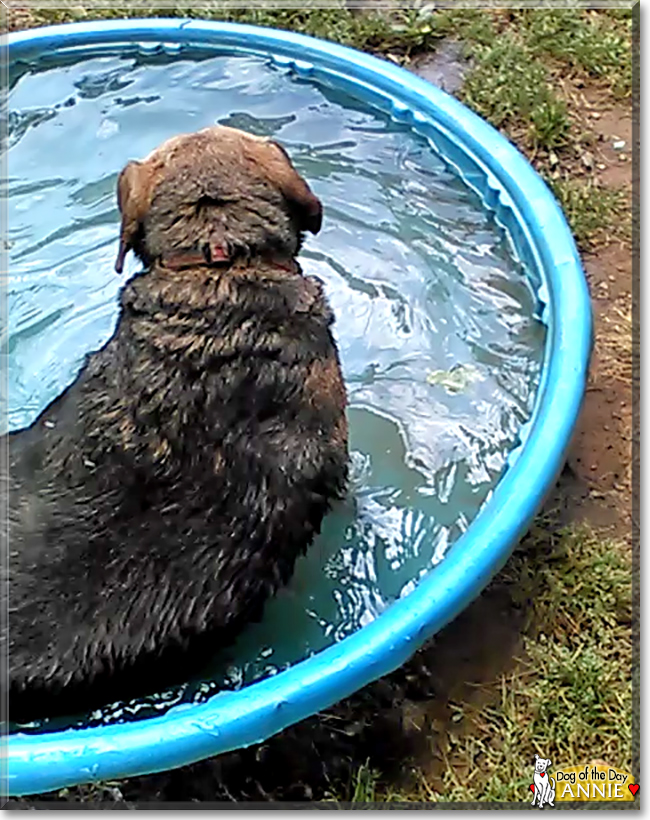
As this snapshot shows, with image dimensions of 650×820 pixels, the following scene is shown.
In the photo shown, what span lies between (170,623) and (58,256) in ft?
8.35

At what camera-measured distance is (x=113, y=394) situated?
3.75 m

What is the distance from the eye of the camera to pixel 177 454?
365cm

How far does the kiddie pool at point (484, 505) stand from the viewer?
342 centimetres

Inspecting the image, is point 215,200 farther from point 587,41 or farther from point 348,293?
point 587,41

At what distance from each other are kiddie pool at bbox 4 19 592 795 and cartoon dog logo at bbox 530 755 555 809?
1.98 feet

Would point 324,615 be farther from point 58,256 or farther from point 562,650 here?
point 58,256

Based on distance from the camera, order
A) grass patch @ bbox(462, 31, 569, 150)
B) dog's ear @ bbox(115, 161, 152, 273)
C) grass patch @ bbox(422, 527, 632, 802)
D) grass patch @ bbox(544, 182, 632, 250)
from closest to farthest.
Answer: dog's ear @ bbox(115, 161, 152, 273) → grass patch @ bbox(422, 527, 632, 802) → grass patch @ bbox(544, 182, 632, 250) → grass patch @ bbox(462, 31, 569, 150)

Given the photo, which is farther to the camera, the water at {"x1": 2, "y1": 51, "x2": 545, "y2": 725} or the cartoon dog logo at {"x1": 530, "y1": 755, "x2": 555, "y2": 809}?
the water at {"x1": 2, "y1": 51, "x2": 545, "y2": 725}

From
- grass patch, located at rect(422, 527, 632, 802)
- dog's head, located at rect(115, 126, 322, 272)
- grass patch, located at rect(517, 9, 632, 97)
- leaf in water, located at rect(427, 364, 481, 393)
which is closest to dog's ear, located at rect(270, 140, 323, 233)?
dog's head, located at rect(115, 126, 322, 272)

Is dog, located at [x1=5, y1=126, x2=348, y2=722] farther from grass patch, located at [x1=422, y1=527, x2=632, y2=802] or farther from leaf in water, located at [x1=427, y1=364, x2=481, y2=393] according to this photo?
leaf in water, located at [x1=427, y1=364, x2=481, y2=393]

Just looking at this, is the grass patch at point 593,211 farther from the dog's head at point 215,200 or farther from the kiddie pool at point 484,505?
the dog's head at point 215,200

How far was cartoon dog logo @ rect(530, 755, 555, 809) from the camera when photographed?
3.89 meters

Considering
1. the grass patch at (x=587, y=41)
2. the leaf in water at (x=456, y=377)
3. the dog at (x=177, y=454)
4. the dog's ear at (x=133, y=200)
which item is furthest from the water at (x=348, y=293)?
the dog's ear at (x=133, y=200)

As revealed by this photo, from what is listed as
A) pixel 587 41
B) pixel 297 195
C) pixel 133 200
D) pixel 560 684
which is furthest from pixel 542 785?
pixel 587 41
